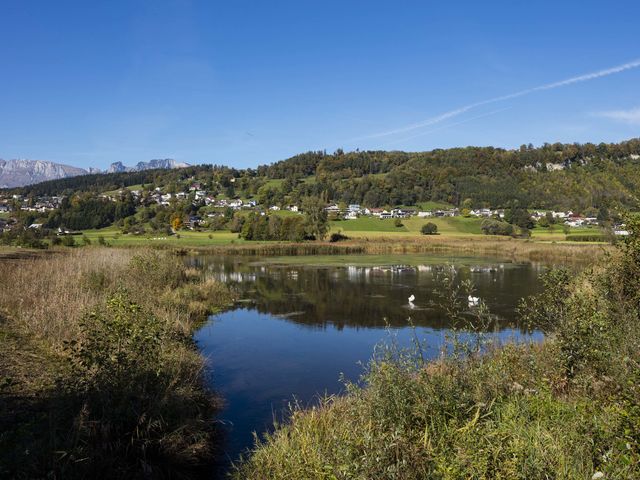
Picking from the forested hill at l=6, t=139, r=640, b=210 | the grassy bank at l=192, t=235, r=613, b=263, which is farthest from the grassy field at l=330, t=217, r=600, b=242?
the forested hill at l=6, t=139, r=640, b=210

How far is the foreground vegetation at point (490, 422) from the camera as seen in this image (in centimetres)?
514

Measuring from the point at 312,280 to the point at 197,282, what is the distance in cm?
1012

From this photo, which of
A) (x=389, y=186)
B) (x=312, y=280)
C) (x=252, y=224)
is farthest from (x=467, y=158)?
(x=312, y=280)

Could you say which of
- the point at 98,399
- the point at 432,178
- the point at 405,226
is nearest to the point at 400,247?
the point at 405,226

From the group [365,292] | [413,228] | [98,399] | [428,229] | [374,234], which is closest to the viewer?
[98,399]

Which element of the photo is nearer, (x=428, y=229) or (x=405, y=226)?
(x=428, y=229)

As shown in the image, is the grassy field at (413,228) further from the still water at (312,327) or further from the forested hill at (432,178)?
the still water at (312,327)

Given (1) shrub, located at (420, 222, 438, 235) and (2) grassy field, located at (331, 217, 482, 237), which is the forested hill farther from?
(1) shrub, located at (420, 222, 438, 235)

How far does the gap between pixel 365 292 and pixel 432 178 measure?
381 feet

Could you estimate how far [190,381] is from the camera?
1088 centimetres

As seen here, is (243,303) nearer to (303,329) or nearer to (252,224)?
(303,329)

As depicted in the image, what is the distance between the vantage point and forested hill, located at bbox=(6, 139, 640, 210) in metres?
129

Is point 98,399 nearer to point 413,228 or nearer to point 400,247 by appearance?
point 400,247

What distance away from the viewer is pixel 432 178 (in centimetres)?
14088
